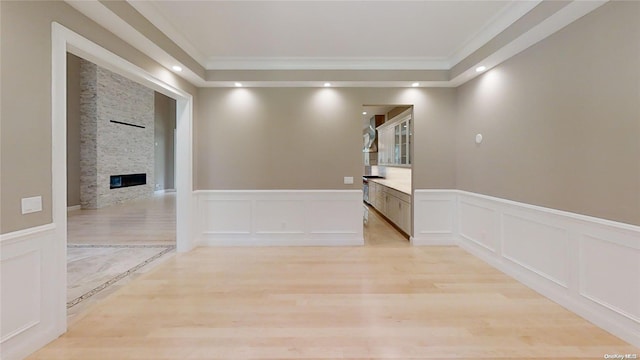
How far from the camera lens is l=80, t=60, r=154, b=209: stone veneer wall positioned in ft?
27.6

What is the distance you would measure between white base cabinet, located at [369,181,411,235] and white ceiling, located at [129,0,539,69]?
95.2 inches

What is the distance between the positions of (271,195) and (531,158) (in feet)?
11.8

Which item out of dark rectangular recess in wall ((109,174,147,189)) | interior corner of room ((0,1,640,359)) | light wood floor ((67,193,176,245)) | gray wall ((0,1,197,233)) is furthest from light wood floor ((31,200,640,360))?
dark rectangular recess in wall ((109,174,147,189))

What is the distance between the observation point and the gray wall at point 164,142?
41.4 ft

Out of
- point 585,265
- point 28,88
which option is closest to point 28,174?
point 28,88

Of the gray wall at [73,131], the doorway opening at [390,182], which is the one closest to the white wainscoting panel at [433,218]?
the doorway opening at [390,182]

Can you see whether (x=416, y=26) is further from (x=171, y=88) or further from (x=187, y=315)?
(x=187, y=315)

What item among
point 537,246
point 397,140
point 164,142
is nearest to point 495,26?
point 537,246

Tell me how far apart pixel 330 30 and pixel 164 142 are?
12.0 m

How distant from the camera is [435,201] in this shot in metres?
4.89

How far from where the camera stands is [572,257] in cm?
271

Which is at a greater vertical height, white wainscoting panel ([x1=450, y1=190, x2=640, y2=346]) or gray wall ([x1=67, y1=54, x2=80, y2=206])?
gray wall ([x1=67, y1=54, x2=80, y2=206])

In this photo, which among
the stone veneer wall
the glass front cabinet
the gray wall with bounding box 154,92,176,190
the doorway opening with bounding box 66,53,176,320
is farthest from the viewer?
the gray wall with bounding box 154,92,176,190

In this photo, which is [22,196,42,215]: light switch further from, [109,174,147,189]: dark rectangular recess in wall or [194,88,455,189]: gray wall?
[109,174,147,189]: dark rectangular recess in wall
